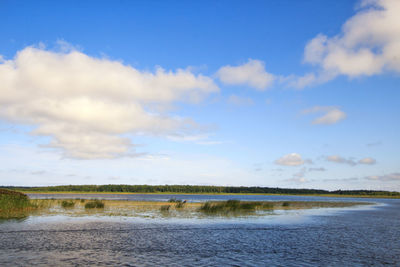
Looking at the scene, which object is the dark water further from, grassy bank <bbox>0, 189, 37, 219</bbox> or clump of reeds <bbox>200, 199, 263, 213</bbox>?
clump of reeds <bbox>200, 199, 263, 213</bbox>

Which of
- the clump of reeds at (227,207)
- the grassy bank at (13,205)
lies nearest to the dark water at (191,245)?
the grassy bank at (13,205)

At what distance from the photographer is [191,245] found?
865 inches

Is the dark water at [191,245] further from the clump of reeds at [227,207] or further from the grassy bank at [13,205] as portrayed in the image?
the clump of reeds at [227,207]

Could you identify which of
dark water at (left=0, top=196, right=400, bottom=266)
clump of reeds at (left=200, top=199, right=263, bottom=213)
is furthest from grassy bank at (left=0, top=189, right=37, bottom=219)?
clump of reeds at (left=200, top=199, right=263, bottom=213)

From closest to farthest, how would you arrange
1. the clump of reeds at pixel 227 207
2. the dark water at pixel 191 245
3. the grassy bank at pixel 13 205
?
the dark water at pixel 191 245, the grassy bank at pixel 13 205, the clump of reeds at pixel 227 207

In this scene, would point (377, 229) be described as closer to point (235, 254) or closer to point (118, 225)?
point (235, 254)

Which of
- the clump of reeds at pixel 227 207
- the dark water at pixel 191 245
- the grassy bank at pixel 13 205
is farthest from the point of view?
the clump of reeds at pixel 227 207

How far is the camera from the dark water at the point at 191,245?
17516 millimetres

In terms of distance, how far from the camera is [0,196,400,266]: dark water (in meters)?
17.5

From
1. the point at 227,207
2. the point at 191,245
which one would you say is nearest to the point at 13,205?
the point at 227,207

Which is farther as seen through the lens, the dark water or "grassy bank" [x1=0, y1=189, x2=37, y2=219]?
"grassy bank" [x1=0, y1=189, x2=37, y2=219]

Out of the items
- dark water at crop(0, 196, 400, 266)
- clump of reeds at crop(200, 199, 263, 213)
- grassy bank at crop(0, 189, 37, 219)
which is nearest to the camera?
dark water at crop(0, 196, 400, 266)

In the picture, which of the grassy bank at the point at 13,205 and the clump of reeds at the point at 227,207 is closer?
the grassy bank at the point at 13,205

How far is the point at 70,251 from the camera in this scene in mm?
19266
